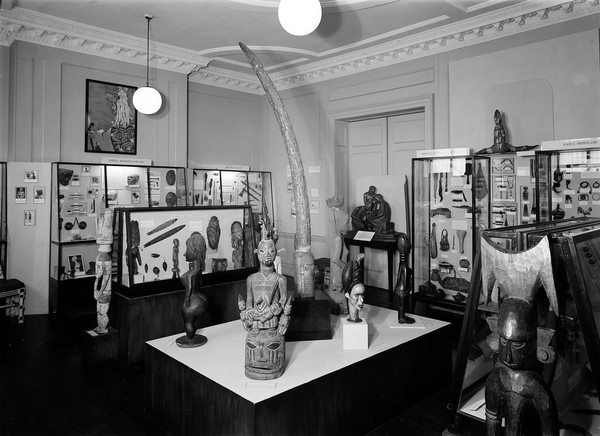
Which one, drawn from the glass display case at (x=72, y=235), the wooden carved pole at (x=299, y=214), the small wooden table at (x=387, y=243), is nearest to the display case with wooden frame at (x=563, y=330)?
the wooden carved pole at (x=299, y=214)

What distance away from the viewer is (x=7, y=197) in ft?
16.1

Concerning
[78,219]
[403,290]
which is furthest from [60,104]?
[403,290]

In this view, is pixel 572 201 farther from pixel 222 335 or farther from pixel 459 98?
pixel 222 335

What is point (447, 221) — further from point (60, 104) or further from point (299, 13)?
point (60, 104)

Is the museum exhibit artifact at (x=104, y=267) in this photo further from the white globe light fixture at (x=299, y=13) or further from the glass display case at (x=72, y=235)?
the white globe light fixture at (x=299, y=13)

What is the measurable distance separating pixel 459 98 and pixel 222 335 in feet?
13.0

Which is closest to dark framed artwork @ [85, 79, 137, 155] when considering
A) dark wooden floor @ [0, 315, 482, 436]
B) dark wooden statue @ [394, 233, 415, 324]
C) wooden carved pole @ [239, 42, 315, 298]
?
dark wooden floor @ [0, 315, 482, 436]

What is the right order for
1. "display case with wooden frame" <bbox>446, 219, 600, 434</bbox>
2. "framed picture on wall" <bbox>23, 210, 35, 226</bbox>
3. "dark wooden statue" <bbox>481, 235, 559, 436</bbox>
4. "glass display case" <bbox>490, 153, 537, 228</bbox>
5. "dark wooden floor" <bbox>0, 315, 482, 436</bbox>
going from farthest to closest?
"framed picture on wall" <bbox>23, 210, 35, 226</bbox> → "glass display case" <bbox>490, 153, 537, 228</bbox> → "dark wooden floor" <bbox>0, 315, 482, 436</bbox> → "display case with wooden frame" <bbox>446, 219, 600, 434</bbox> → "dark wooden statue" <bbox>481, 235, 559, 436</bbox>

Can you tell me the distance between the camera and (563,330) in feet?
6.71

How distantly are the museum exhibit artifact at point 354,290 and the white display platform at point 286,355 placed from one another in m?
0.21

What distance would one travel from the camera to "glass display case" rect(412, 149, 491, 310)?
14.9 feet

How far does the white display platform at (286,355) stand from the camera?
2135 millimetres

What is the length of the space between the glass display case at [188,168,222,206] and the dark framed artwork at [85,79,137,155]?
3.28 feet

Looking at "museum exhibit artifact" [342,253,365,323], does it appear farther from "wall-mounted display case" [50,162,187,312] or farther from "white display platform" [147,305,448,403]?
"wall-mounted display case" [50,162,187,312]
